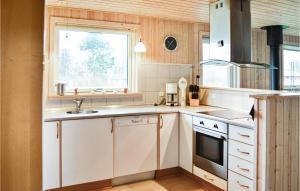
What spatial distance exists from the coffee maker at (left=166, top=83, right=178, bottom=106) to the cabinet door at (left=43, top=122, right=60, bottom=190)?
1.72m

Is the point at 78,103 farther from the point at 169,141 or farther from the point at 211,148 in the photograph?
the point at 211,148

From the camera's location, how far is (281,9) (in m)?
3.48

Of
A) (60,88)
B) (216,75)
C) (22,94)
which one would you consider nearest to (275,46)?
(216,75)

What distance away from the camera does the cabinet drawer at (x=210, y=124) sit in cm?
275

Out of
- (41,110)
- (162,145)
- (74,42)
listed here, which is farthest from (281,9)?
→ (41,110)

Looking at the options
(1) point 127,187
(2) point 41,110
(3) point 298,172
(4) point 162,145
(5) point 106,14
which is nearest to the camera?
(2) point 41,110

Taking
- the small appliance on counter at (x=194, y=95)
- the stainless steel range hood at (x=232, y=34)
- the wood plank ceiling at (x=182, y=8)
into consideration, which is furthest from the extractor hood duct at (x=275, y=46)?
the stainless steel range hood at (x=232, y=34)

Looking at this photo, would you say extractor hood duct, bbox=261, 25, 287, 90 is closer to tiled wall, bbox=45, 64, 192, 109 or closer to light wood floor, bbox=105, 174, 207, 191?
tiled wall, bbox=45, 64, 192, 109

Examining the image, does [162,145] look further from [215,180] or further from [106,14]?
[106,14]

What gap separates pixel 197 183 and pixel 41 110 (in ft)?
8.83

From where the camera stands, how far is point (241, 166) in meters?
2.51

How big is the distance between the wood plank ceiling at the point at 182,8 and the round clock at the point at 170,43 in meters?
0.31

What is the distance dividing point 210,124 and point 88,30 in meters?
1.99

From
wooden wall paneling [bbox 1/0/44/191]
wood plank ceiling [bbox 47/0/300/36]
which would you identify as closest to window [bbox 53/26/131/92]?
wood plank ceiling [bbox 47/0/300/36]
